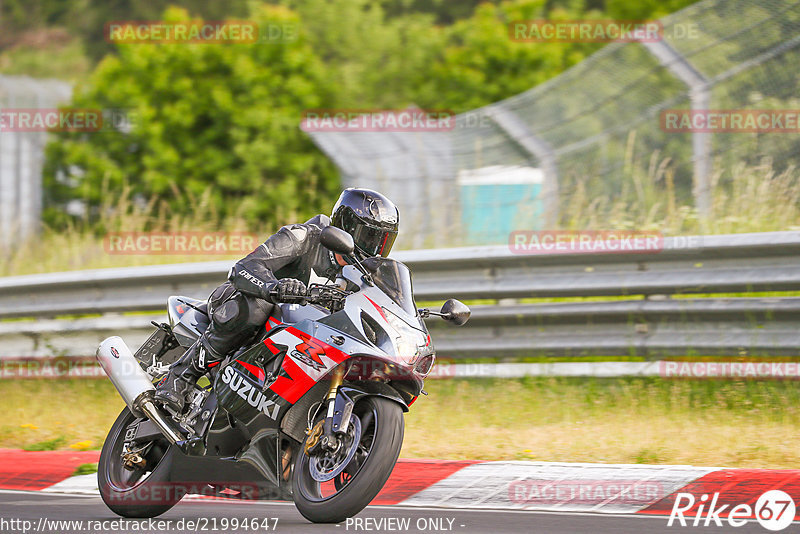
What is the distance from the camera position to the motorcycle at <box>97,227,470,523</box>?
480 cm

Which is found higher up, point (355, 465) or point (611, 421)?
point (355, 465)

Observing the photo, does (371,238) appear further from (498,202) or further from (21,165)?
(21,165)

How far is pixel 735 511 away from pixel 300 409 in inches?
80.2

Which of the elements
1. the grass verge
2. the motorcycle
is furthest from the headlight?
the grass verge

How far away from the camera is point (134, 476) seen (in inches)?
227

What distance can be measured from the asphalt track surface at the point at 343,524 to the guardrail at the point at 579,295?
2.32 metres

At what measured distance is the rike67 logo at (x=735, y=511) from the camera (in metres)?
5.14

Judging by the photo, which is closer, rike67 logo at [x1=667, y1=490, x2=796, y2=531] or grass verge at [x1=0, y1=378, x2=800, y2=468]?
rike67 logo at [x1=667, y1=490, x2=796, y2=531]

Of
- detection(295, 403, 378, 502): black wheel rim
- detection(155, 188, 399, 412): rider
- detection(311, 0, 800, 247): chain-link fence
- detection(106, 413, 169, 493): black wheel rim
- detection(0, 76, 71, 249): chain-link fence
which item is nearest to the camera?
detection(295, 403, 378, 502): black wheel rim

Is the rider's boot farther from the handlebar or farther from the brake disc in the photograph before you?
the brake disc

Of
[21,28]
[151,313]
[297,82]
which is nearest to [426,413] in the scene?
[151,313]

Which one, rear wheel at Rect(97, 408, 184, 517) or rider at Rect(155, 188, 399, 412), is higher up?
rider at Rect(155, 188, 399, 412)

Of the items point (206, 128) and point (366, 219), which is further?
point (206, 128)

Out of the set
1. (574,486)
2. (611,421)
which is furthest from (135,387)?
(611,421)
